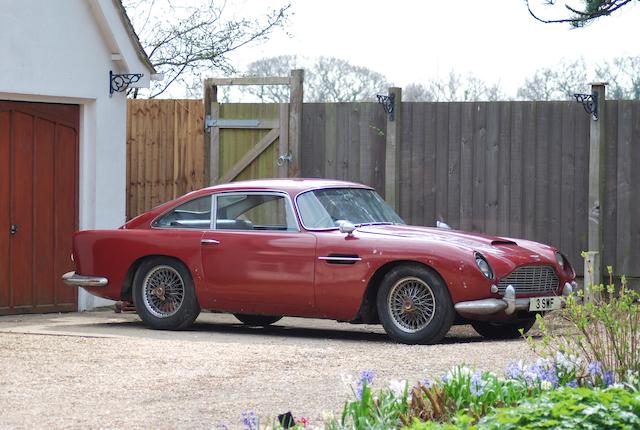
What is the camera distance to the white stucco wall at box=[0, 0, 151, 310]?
14.6m

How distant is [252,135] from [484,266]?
19.1 ft

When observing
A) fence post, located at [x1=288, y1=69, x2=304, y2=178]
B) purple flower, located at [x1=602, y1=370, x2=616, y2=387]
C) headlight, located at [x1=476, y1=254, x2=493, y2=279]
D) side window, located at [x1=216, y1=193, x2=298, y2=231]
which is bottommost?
purple flower, located at [x1=602, y1=370, x2=616, y2=387]

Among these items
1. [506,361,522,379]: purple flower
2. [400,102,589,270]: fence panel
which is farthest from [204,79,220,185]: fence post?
[506,361,522,379]: purple flower

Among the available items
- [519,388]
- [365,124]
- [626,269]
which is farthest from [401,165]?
[519,388]

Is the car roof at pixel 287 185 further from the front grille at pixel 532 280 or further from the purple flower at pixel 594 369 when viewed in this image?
the purple flower at pixel 594 369

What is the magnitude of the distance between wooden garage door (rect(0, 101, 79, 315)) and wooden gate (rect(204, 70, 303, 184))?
1.84 metres

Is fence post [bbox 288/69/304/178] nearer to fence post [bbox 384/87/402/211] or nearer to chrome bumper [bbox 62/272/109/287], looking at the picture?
fence post [bbox 384/87/402/211]

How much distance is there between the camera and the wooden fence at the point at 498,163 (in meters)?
14.4

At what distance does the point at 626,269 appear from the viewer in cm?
1427

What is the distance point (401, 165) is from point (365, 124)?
0.70 m

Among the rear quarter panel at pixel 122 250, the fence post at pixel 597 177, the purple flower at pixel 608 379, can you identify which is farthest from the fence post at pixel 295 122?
the purple flower at pixel 608 379

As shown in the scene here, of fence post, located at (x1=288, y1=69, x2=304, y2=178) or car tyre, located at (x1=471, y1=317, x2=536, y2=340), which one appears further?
fence post, located at (x1=288, y1=69, x2=304, y2=178)

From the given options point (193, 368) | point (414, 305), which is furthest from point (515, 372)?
point (414, 305)

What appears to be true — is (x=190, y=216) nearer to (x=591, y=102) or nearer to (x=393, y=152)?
(x=393, y=152)
